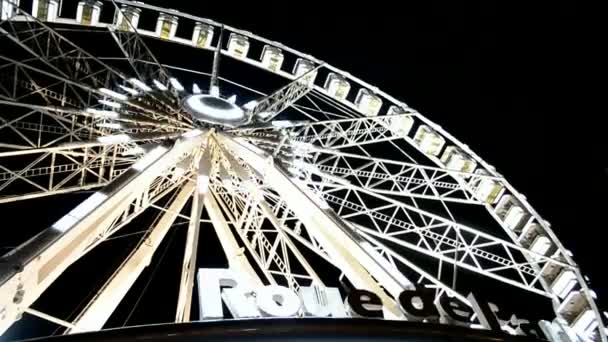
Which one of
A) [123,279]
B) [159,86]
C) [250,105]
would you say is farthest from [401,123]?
[123,279]

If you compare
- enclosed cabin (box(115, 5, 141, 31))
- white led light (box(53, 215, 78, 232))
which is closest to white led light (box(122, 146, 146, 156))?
enclosed cabin (box(115, 5, 141, 31))

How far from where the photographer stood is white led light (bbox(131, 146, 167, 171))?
10.5 meters

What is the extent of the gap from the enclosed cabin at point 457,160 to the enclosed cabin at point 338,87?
3.30 metres

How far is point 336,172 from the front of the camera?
49.9 feet

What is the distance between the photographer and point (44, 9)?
16.2 m

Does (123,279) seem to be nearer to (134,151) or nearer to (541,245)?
(134,151)

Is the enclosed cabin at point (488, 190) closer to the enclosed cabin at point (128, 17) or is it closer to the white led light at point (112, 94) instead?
the white led light at point (112, 94)

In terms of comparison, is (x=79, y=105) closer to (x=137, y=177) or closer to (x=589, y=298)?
(x=137, y=177)

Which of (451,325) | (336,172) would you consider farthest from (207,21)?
(451,325)

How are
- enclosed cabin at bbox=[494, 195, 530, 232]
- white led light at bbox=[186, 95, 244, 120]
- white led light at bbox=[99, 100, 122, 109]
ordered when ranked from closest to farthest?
white led light at bbox=[186, 95, 244, 120] → white led light at bbox=[99, 100, 122, 109] → enclosed cabin at bbox=[494, 195, 530, 232]

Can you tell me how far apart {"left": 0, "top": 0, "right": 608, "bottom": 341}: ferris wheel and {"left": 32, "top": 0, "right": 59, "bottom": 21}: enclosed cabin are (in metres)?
0.03

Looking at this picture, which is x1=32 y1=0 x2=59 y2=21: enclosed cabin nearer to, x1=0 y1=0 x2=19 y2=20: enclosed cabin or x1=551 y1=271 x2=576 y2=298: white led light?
x1=0 y1=0 x2=19 y2=20: enclosed cabin

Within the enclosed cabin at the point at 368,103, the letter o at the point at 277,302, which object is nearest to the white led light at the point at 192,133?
the letter o at the point at 277,302

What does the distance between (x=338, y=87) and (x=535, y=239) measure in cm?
689
